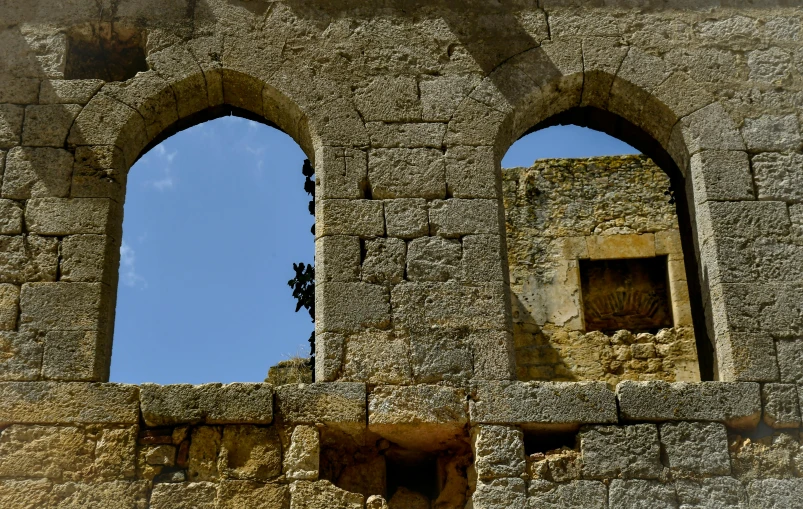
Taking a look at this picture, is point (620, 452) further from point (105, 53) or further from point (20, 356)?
point (105, 53)

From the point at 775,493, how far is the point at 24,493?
4.30 metres

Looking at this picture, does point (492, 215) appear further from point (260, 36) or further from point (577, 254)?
point (577, 254)

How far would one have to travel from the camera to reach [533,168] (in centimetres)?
1218

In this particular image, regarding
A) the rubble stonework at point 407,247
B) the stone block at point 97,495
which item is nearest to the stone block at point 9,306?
the rubble stonework at point 407,247

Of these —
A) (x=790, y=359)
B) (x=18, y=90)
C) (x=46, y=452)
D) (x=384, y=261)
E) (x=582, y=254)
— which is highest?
(x=582, y=254)

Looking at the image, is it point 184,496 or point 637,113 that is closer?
point 184,496

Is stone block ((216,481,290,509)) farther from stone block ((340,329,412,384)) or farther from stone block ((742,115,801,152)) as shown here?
stone block ((742,115,801,152))

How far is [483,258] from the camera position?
20.2 feet

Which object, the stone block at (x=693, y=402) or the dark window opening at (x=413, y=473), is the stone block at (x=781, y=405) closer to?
the stone block at (x=693, y=402)

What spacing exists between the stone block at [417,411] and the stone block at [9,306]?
2.22 metres

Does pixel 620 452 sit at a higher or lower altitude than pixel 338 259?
lower

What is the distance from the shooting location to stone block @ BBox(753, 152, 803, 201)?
21.1 ft

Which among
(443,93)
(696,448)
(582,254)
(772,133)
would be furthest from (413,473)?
(582,254)

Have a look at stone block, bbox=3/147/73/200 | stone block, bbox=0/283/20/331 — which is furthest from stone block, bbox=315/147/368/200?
stone block, bbox=0/283/20/331
